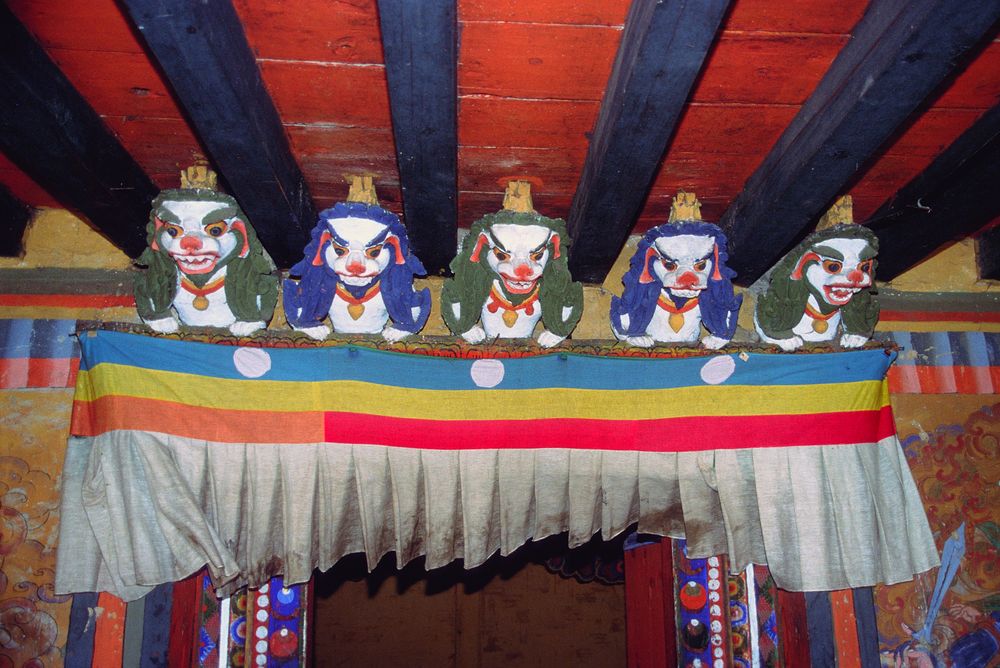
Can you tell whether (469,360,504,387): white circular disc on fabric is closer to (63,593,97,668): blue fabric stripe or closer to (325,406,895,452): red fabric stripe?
(325,406,895,452): red fabric stripe

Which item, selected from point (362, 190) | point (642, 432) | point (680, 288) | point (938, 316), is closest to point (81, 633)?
point (362, 190)

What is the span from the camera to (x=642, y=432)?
2709 mm

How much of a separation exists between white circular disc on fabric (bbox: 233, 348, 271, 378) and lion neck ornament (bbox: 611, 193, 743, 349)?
1.24 meters

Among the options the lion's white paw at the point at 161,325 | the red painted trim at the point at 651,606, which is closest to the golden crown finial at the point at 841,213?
the red painted trim at the point at 651,606

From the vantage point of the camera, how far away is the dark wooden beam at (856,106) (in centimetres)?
179

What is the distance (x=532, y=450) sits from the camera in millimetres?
2682

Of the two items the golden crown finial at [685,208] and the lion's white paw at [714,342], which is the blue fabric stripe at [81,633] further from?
the golden crown finial at [685,208]

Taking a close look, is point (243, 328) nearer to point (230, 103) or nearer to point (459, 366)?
point (459, 366)

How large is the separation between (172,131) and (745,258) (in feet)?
6.55

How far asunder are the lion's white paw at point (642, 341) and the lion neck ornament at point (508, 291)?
0.69ft

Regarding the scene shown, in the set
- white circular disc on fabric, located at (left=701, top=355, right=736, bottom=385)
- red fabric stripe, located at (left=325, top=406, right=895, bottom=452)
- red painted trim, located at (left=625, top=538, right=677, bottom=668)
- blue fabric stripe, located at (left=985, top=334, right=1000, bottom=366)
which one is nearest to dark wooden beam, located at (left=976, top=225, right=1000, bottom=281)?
blue fabric stripe, located at (left=985, top=334, right=1000, bottom=366)

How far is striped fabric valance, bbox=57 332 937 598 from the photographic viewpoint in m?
2.50

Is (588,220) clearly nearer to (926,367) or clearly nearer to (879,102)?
(879,102)

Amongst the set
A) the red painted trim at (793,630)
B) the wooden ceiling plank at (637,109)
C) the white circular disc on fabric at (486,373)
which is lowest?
the red painted trim at (793,630)
